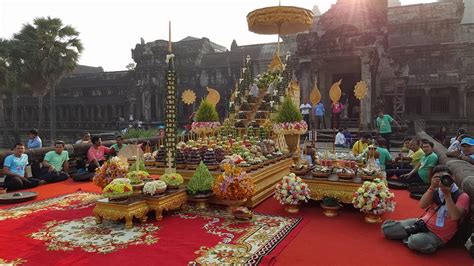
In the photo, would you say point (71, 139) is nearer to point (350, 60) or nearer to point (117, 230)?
point (350, 60)

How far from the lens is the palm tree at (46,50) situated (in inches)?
979

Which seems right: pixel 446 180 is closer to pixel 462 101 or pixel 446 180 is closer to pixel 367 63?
pixel 367 63

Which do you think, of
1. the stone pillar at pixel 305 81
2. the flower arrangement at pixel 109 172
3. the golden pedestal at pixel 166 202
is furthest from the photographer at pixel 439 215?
the stone pillar at pixel 305 81

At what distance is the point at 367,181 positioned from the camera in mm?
6363

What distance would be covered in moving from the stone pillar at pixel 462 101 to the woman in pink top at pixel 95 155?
901 inches

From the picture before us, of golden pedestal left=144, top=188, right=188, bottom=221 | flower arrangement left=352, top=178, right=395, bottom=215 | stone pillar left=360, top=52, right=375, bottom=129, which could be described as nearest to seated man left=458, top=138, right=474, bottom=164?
flower arrangement left=352, top=178, right=395, bottom=215

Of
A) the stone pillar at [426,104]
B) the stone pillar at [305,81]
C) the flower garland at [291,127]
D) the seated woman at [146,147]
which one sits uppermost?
the stone pillar at [305,81]

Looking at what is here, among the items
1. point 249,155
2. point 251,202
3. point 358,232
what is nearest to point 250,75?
point 249,155

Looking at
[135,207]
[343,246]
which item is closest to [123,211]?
[135,207]

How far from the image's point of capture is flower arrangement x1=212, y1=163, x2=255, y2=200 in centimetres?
639

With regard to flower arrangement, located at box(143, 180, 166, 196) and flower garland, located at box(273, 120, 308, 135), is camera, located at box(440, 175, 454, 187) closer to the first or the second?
flower arrangement, located at box(143, 180, 166, 196)

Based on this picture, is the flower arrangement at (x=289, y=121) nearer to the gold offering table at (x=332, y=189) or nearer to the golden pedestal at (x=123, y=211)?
the gold offering table at (x=332, y=189)

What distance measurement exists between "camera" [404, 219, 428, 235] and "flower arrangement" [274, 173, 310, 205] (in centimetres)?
197

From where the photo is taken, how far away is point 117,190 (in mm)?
5805
